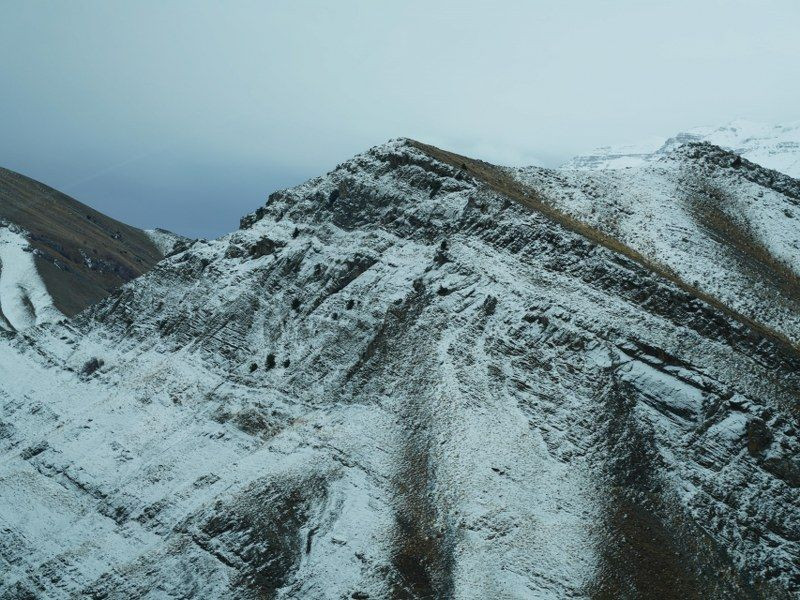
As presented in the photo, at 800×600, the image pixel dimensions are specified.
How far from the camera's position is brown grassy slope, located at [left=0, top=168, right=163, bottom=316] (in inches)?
5015

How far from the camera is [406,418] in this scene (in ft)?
187

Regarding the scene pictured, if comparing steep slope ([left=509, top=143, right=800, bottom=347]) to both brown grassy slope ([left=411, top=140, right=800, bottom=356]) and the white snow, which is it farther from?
the white snow

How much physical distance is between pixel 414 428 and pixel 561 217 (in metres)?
31.4

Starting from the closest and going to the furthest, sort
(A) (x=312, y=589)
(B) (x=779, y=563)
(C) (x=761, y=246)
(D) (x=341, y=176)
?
(B) (x=779, y=563) < (A) (x=312, y=589) < (C) (x=761, y=246) < (D) (x=341, y=176)

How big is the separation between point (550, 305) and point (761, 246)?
2867 cm

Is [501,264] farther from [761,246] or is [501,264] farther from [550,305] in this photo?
[761,246]

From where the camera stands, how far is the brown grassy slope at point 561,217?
5748cm

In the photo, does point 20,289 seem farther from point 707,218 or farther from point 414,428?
point 707,218

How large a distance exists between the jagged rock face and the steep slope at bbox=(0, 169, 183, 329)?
123 ft

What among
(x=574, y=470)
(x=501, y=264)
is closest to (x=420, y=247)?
(x=501, y=264)

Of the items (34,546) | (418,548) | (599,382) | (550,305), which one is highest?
(550,305)

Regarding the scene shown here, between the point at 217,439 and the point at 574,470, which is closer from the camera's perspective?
the point at 574,470

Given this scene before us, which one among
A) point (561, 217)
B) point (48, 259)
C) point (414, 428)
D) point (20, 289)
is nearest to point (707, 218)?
point (561, 217)

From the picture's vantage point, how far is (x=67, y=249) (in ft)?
497
